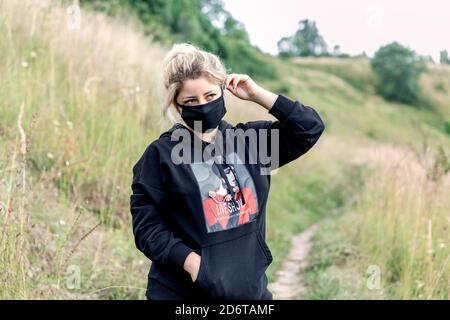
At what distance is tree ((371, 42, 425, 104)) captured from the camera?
4444 centimetres

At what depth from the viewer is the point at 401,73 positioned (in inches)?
1763

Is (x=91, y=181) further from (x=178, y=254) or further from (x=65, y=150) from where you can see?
(x=178, y=254)

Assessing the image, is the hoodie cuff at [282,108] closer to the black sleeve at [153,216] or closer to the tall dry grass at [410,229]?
the black sleeve at [153,216]

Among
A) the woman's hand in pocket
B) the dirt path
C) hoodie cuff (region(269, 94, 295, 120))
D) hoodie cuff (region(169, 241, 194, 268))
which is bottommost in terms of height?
the dirt path

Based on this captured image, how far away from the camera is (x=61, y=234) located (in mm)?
4129

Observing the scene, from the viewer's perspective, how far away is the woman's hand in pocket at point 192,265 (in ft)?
7.25

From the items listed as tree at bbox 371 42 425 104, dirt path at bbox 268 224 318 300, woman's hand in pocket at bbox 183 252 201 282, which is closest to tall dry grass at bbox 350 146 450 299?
dirt path at bbox 268 224 318 300

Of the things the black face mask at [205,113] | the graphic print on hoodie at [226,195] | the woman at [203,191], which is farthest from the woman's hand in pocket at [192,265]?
the black face mask at [205,113]

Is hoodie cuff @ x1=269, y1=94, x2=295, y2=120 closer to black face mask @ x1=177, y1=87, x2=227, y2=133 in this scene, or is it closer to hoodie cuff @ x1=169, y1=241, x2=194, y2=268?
black face mask @ x1=177, y1=87, x2=227, y2=133

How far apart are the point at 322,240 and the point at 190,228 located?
5391 millimetres

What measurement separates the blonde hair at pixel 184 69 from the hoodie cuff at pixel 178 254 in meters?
0.55

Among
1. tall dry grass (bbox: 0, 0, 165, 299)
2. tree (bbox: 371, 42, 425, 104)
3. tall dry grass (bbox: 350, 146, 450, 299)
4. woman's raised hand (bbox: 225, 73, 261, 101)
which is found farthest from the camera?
tree (bbox: 371, 42, 425, 104)

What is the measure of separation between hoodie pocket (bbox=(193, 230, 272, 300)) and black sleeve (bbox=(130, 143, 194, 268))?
91 millimetres

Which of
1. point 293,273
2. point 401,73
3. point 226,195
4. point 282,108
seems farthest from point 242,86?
point 401,73
